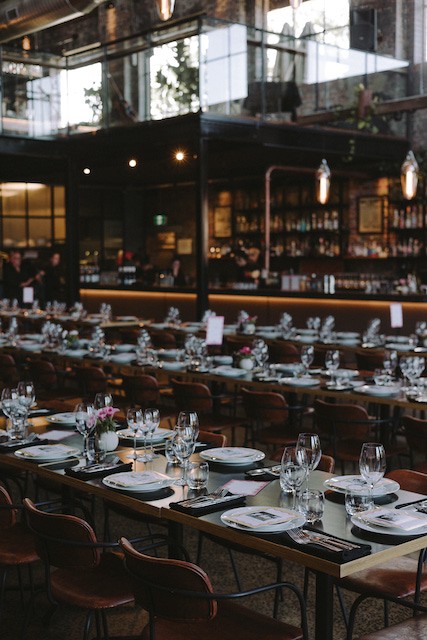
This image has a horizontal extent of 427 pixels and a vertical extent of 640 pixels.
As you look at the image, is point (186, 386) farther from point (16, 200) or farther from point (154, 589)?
point (16, 200)

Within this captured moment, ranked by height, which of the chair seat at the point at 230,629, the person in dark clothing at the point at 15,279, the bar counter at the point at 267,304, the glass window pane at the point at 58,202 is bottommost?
the chair seat at the point at 230,629

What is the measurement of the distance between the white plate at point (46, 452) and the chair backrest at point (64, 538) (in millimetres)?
686

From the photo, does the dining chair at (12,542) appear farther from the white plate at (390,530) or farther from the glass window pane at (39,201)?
the glass window pane at (39,201)

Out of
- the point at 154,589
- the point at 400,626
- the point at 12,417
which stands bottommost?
the point at 400,626

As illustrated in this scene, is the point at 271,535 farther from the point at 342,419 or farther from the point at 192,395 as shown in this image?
the point at 192,395

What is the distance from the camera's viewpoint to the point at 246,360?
23.7 feet

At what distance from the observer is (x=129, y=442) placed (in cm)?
444

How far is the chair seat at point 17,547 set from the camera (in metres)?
3.74

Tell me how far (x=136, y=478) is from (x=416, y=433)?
→ 2.19m

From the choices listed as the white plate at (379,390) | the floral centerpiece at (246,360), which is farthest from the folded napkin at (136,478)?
the floral centerpiece at (246,360)

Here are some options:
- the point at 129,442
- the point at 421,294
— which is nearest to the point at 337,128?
the point at 421,294

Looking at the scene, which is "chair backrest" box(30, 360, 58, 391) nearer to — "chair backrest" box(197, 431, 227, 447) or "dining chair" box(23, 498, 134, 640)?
"chair backrest" box(197, 431, 227, 447)

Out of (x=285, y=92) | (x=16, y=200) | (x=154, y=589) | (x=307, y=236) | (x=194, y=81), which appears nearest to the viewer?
(x=154, y=589)

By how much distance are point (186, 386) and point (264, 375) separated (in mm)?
628
